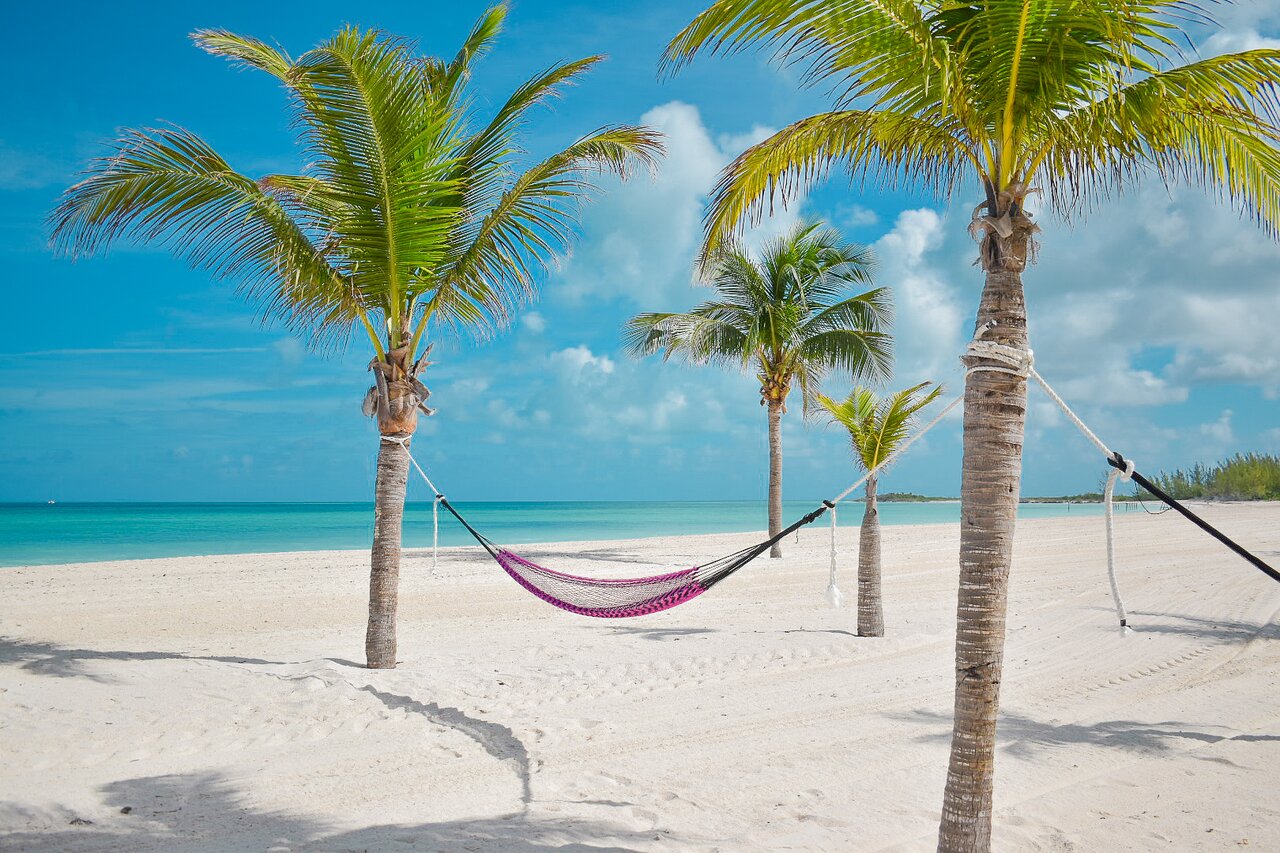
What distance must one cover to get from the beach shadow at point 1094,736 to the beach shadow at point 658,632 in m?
2.69

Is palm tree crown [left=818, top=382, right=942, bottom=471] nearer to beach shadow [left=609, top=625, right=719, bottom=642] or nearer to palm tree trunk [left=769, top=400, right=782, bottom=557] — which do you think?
beach shadow [left=609, top=625, right=719, bottom=642]

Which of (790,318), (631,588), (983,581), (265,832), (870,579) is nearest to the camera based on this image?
(983,581)

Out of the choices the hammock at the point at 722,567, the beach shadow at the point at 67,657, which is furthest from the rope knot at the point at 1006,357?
the beach shadow at the point at 67,657

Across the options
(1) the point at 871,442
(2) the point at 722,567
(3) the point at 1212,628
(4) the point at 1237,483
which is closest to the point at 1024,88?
(2) the point at 722,567

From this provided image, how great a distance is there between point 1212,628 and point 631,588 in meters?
5.79

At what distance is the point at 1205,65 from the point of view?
2.69 metres

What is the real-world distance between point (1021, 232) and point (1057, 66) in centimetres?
52

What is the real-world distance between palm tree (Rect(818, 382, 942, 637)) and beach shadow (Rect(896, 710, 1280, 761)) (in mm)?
2059

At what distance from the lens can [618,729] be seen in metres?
4.47

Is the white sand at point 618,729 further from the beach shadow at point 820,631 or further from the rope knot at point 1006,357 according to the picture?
the rope knot at point 1006,357

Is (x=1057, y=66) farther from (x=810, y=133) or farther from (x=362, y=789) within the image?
(x=362, y=789)

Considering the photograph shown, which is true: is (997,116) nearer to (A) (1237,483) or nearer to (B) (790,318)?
(B) (790,318)

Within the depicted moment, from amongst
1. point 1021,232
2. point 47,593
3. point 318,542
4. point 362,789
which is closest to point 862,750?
point 362,789

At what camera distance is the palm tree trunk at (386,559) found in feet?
19.0
